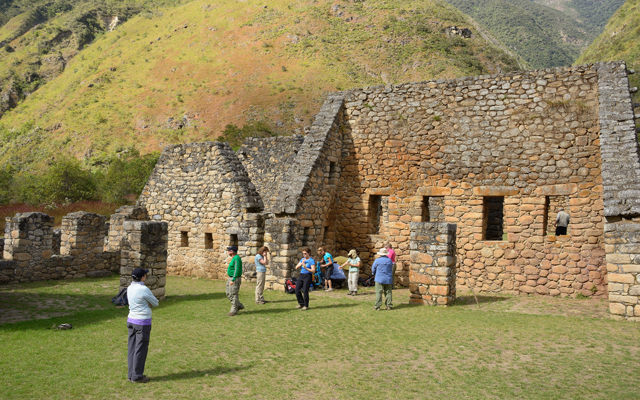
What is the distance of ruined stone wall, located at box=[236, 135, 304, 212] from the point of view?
1984cm

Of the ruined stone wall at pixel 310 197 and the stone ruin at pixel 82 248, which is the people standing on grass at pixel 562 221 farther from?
the stone ruin at pixel 82 248

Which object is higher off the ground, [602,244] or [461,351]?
[602,244]

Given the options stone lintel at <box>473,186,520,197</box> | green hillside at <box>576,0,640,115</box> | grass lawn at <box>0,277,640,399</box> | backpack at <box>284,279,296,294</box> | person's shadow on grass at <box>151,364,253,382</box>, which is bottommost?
person's shadow on grass at <box>151,364,253,382</box>

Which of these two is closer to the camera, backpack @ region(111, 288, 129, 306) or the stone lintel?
backpack @ region(111, 288, 129, 306)

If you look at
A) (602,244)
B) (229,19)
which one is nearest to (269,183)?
(602,244)

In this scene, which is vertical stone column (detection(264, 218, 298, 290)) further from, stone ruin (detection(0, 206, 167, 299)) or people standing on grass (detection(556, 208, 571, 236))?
people standing on grass (detection(556, 208, 571, 236))

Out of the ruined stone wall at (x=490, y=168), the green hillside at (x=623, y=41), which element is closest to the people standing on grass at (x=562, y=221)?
the ruined stone wall at (x=490, y=168)

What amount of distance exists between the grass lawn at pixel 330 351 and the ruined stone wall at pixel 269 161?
9.09m

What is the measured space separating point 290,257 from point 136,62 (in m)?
79.9

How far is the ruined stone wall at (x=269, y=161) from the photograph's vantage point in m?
19.8

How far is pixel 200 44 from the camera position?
8244 centimetres

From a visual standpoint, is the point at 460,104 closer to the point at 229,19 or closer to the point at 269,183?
the point at 269,183

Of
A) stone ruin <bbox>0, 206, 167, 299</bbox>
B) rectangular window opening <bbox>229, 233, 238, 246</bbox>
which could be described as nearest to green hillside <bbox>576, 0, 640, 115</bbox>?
rectangular window opening <bbox>229, 233, 238, 246</bbox>

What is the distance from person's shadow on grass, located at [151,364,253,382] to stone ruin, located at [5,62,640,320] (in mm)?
5520
